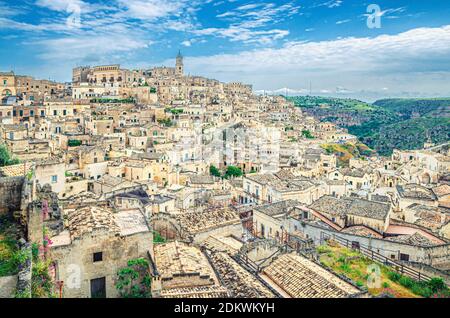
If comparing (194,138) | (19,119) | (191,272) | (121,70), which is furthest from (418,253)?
(121,70)

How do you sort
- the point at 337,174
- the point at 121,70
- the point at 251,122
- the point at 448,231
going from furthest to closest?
the point at 121,70
the point at 251,122
the point at 337,174
the point at 448,231

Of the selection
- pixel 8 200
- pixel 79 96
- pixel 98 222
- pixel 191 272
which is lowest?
pixel 191 272

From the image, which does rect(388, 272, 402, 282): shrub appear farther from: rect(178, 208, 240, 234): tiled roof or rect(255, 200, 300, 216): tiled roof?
rect(255, 200, 300, 216): tiled roof

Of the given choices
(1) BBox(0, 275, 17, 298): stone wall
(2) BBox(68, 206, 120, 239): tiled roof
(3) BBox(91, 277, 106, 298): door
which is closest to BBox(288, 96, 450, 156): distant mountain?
(2) BBox(68, 206, 120, 239): tiled roof

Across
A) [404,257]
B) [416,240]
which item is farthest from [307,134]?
[404,257]
